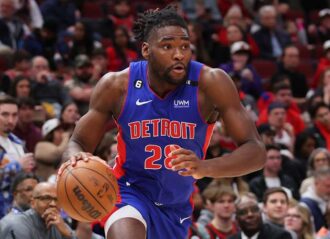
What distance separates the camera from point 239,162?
5.50 m

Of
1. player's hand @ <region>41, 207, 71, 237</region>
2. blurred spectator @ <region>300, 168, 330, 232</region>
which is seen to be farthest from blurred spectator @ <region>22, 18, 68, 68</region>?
player's hand @ <region>41, 207, 71, 237</region>

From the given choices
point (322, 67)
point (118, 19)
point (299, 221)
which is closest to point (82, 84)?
point (118, 19)

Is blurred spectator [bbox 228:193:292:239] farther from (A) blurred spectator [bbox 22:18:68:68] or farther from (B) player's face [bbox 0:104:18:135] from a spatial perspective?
(A) blurred spectator [bbox 22:18:68:68]

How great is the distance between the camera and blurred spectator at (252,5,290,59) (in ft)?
50.3

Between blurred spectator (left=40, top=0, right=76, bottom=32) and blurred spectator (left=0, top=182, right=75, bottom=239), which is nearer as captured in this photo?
blurred spectator (left=0, top=182, right=75, bottom=239)

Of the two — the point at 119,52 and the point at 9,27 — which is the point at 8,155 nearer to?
the point at 9,27

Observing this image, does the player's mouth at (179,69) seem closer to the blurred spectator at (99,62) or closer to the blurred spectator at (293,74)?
the blurred spectator at (99,62)

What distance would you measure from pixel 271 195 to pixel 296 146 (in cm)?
289

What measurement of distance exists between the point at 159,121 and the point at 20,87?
5.26 metres

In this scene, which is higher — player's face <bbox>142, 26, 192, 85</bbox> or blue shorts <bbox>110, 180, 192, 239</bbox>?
player's face <bbox>142, 26, 192, 85</bbox>

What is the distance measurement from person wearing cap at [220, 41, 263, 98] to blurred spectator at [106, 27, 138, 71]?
1471 mm

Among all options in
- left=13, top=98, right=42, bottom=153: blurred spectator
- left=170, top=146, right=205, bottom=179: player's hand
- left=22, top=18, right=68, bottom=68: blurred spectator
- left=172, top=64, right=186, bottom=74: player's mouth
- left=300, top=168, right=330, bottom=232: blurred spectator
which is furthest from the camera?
left=22, top=18, right=68, bottom=68: blurred spectator

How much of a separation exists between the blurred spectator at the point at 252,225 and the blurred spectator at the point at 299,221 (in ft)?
1.71

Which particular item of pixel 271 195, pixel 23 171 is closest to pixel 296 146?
pixel 271 195
